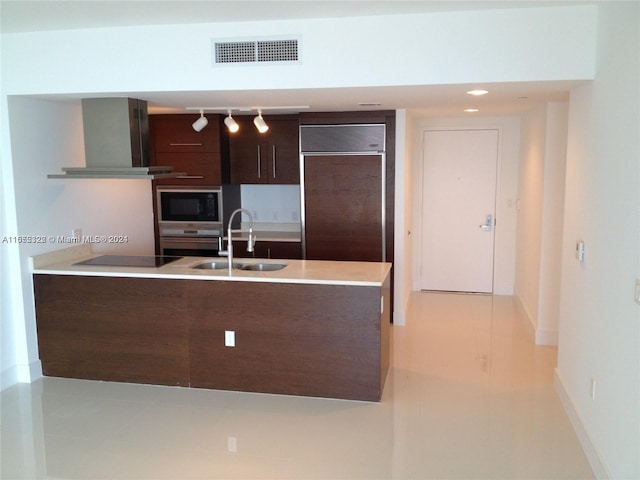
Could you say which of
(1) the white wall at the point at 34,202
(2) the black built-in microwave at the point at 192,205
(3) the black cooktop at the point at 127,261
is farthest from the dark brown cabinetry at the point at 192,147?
(3) the black cooktop at the point at 127,261

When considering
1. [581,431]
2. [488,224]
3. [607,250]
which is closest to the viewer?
[607,250]

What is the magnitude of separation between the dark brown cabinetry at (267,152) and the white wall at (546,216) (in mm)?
2382

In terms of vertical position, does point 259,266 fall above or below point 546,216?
below

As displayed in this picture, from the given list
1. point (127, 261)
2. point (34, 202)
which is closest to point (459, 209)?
point (127, 261)

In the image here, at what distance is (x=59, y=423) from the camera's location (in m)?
3.56

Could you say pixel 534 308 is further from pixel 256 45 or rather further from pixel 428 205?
pixel 256 45

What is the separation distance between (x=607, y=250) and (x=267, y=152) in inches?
151

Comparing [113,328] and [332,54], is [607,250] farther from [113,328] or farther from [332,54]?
[113,328]

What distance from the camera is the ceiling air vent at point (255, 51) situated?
352cm

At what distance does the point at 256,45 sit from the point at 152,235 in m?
3.16

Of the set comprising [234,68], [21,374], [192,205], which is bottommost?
[21,374]

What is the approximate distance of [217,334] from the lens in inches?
158

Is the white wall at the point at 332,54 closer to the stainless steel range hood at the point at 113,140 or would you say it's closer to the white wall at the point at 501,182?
the stainless steel range hood at the point at 113,140

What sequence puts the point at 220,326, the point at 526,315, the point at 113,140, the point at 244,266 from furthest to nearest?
the point at 526,315
the point at 244,266
the point at 113,140
the point at 220,326
